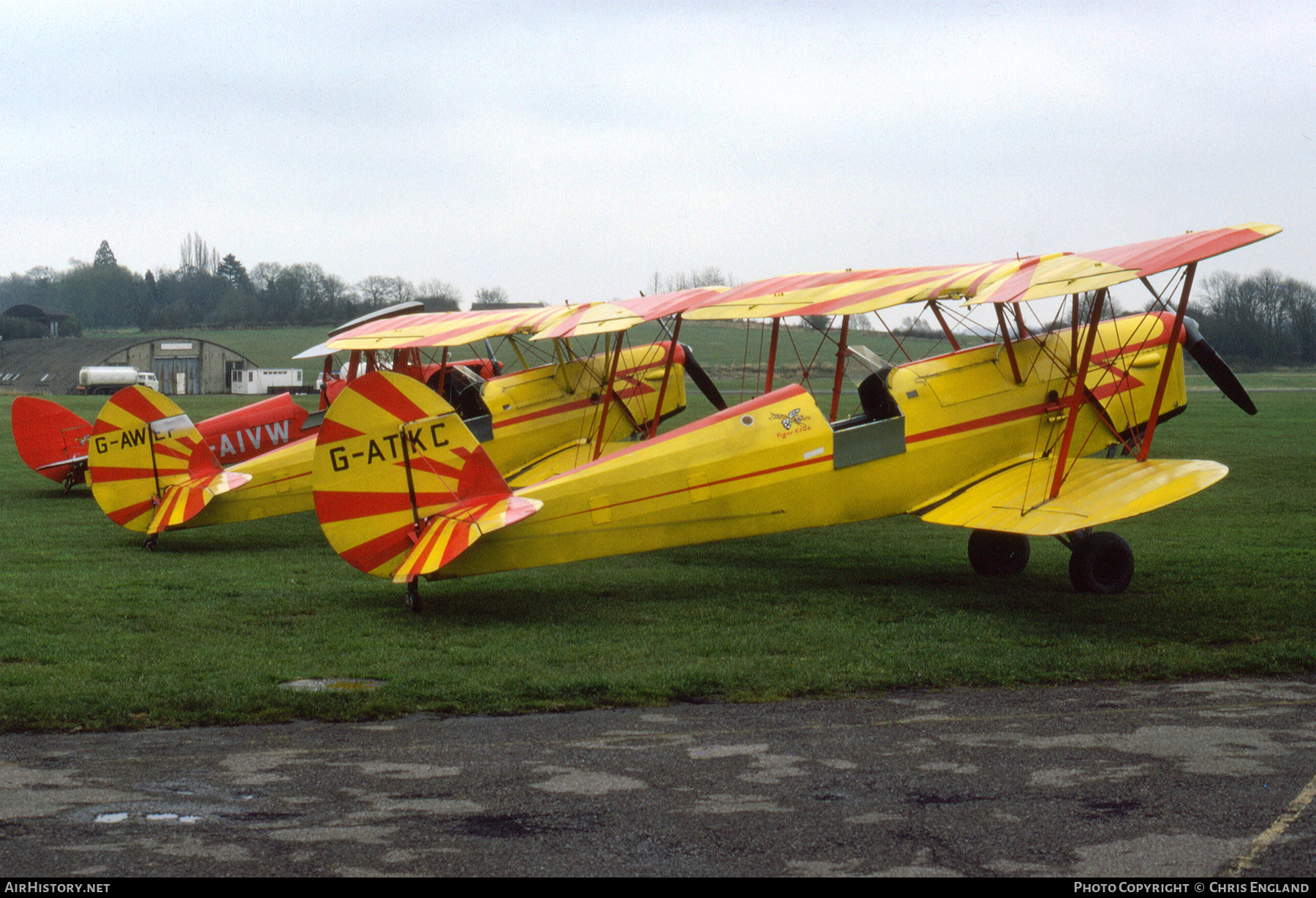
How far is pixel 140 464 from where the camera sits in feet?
40.1

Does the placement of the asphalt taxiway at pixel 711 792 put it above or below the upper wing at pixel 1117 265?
below

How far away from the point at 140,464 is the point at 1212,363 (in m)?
10.7

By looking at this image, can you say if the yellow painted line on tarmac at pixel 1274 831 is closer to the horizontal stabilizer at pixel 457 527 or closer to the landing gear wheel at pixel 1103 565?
the landing gear wheel at pixel 1103 565

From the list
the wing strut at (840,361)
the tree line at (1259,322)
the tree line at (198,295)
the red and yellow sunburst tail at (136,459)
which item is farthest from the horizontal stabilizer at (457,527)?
the tree line at (198,295)

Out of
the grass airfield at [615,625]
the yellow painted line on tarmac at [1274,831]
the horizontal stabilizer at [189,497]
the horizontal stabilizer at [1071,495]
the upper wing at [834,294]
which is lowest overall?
the grass airfield at [615,625]

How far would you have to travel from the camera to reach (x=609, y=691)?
653 cm

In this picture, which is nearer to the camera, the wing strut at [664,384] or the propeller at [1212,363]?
the propeller at [1212,363]

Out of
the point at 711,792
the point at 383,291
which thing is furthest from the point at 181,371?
the point at 711,792

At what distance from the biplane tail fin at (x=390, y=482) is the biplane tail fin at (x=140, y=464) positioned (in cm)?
437

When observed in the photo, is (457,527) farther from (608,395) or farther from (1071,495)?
(1071,495)

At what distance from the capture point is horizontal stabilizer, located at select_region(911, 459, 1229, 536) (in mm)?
8547

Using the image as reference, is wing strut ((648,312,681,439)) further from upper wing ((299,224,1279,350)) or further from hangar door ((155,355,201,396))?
hangar door ((155,355,201,396))

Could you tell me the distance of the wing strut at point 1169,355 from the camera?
8562 mm

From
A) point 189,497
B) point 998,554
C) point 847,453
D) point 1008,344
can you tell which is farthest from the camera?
point 189,497
